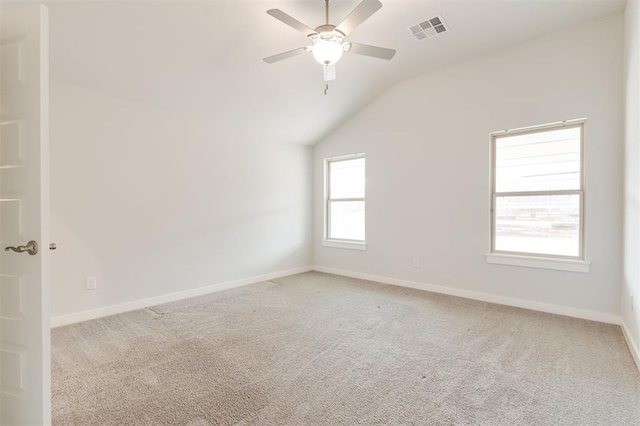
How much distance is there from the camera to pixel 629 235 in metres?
2.75

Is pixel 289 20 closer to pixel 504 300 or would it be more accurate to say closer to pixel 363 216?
pixel 363 216

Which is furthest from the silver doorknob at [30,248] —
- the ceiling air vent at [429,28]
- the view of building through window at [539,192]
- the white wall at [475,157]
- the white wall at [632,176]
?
the view of building through window at [539,192]

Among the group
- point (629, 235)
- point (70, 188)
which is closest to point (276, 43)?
point (70, 188)

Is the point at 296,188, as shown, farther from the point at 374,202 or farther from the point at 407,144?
the point at 407,144

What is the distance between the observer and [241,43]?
10.4 ft

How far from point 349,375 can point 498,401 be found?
96 cm

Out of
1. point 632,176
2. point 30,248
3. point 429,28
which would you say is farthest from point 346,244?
point 30,248

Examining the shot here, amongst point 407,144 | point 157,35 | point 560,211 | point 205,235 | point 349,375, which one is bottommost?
point 349,375

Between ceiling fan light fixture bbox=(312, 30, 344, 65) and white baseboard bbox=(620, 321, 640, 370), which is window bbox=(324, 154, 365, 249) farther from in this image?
white baseboard bbox=(620, 321, 640, 370)

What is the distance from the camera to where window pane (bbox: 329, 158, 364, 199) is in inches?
213

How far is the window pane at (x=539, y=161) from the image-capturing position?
3.41 meters

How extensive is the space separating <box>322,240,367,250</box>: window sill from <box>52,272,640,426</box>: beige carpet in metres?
1.60

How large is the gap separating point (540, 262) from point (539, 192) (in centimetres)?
81

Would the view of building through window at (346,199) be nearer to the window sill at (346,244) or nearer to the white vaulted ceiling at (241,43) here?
the window sill at (346,244)
